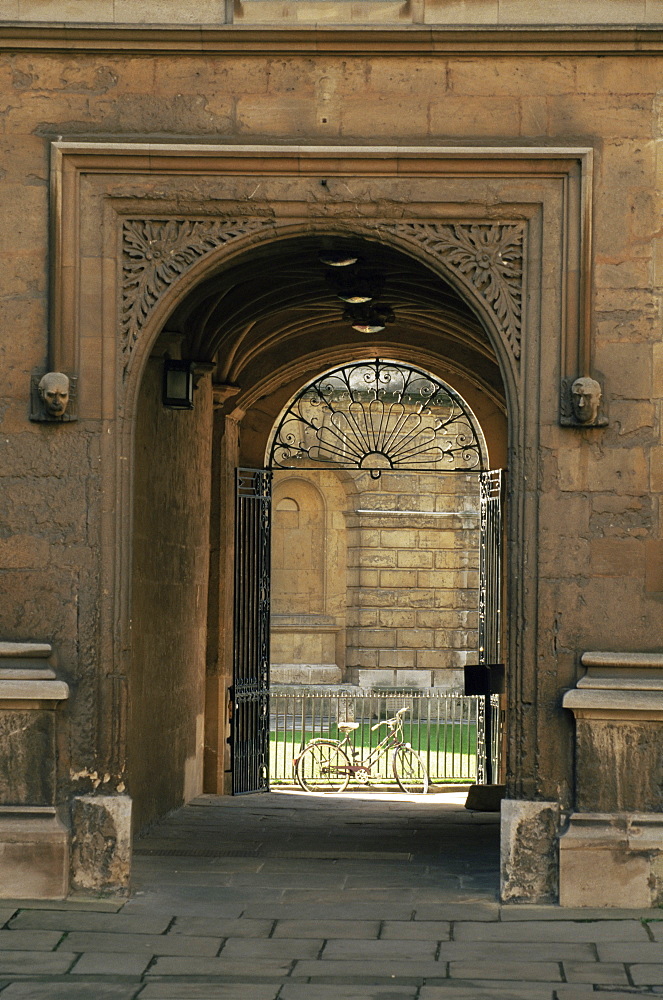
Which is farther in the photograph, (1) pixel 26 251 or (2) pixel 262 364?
(2) pixel 262 364

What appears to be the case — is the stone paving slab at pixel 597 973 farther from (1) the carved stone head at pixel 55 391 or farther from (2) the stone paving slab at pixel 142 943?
(1) the carved stone head at pixel 55 391

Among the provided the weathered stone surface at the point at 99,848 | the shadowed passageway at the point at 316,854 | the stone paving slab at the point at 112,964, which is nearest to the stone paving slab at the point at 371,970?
the stone paving slab at the point at 112,964

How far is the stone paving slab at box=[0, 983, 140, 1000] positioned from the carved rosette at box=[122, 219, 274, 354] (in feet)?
11.0

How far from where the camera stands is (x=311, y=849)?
29.5ft

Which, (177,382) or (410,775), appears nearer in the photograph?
(177,382)

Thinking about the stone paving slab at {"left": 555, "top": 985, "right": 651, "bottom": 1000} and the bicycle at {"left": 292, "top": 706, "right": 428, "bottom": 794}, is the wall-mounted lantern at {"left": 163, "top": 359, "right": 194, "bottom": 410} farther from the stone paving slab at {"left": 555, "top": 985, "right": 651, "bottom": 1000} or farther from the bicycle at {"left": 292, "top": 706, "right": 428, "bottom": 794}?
the bicycle at {"left": 292, "top": 706, "right": 428, "bottom": 794}

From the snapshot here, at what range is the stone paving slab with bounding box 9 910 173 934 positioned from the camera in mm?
6719

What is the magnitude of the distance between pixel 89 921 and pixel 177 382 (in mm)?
4223

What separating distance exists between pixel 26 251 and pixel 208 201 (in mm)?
1025

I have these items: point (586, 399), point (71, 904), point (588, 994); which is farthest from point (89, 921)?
point (586, 399)

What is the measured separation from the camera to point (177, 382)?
9.94 metres

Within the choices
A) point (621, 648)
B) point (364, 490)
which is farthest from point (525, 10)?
point (364, 490)

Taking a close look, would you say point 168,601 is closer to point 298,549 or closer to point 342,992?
point 342,992

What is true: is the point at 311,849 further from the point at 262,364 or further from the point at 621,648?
the point at 262,364
